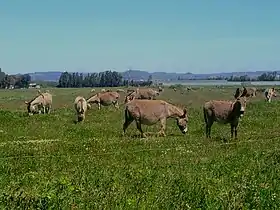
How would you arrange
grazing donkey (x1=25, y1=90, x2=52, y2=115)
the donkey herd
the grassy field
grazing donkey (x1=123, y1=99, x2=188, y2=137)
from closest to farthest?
1. the grassy field
2. the donkey herd
3. grazing donkey (x1=123, y1=99, x2=188, y2=137)
4. grazing donkey (x1=25, y1=90, x2=52, y2=115)

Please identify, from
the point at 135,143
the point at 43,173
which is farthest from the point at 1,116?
the point at 43,173

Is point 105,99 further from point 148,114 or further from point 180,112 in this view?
point 148,114

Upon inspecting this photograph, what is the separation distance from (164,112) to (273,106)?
20882 mm

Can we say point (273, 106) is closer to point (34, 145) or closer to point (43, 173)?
point (34, 145)

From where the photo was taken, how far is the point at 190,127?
106 feet

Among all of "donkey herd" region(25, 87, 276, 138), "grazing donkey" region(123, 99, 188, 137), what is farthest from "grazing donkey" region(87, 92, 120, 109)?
"grazing donkey" region(123, 99, 188, 137)

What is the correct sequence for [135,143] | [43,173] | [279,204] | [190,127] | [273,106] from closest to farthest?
[279,204]
[43,173]
[135,143]
[190,127]
[273,106]

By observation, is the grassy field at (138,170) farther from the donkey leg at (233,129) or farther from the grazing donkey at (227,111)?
the grazing donkey at (227,111)

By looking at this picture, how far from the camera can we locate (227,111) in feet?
89.1

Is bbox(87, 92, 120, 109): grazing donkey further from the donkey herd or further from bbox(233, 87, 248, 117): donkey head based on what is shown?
bbox(233, 87, 248, 117): donkey head

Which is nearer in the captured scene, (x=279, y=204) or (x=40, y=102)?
(x=279, y=204)

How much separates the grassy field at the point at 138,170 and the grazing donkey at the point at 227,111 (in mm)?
820

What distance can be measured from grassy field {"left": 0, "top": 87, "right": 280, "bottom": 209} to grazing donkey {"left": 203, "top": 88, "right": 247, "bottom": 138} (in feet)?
2.69

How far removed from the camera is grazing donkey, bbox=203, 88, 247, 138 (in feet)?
87.2
